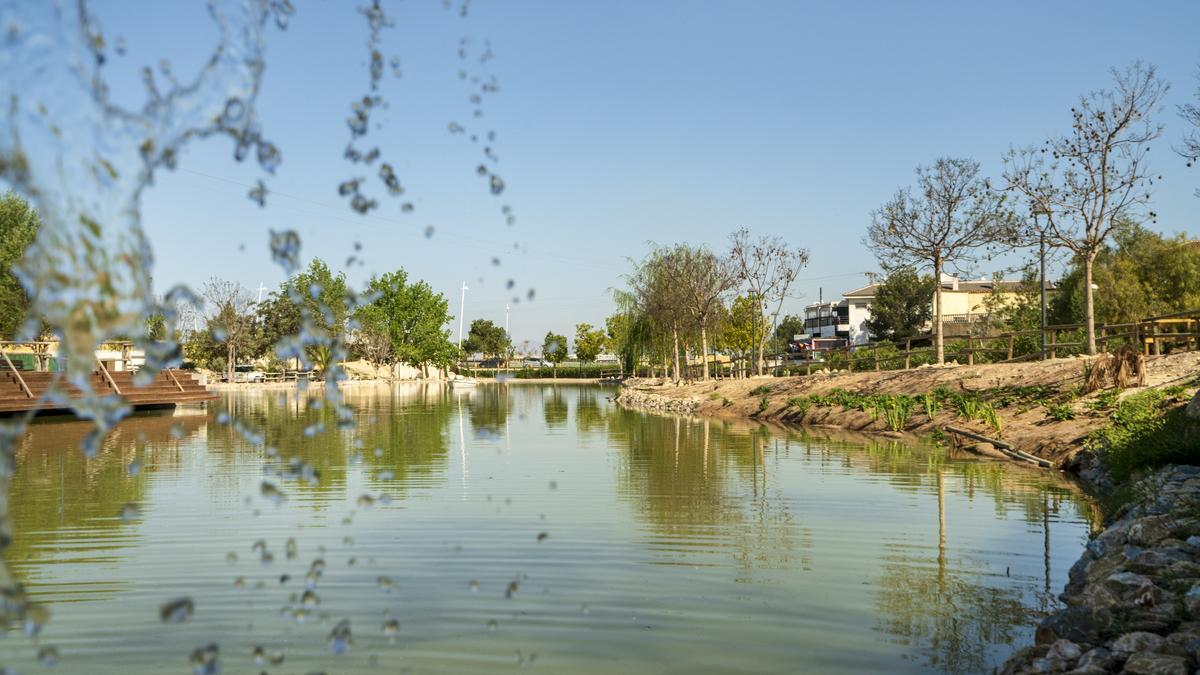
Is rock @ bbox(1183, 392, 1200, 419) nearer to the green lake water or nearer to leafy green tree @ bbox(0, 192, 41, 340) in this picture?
the green lake water

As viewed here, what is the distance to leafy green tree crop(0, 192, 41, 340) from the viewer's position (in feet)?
140

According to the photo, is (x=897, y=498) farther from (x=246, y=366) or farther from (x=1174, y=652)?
(x=246, y=366)

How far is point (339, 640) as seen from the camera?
24.0ft

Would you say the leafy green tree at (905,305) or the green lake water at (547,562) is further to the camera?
the leafy green tree at (905,305)

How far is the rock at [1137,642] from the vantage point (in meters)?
6.12

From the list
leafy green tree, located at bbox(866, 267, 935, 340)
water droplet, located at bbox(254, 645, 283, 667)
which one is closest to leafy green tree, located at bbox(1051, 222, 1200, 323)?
leafy green tree, located at bbox(866, 267, 935, 340)

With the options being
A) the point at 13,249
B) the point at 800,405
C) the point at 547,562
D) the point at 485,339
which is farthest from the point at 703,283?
the point at 485,339

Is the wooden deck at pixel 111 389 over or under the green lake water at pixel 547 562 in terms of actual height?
over

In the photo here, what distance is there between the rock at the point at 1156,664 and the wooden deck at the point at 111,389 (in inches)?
1053

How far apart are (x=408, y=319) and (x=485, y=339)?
30.3 metres

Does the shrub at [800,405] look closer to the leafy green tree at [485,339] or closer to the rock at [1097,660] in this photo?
the rock at [1097,660]

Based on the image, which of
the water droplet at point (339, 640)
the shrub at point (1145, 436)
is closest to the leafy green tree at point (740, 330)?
the shrub at point (1145, 436)

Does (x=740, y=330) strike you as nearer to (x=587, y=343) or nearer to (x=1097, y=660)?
(x=587, y=343)

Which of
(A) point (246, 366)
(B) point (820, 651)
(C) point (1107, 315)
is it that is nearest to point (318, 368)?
(A) point (246, 366)
